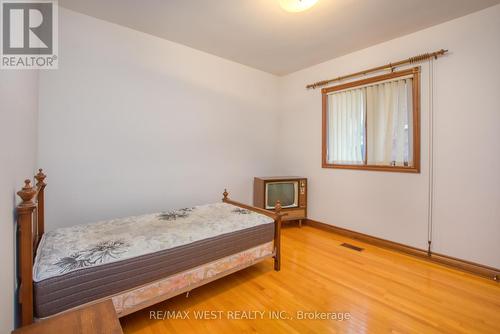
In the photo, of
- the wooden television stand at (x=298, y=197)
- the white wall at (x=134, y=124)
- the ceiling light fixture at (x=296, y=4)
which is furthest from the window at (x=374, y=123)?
the ceiling light fixture at (x=296, y=4)

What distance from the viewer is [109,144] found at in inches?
98.4

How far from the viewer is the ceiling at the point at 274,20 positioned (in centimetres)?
215

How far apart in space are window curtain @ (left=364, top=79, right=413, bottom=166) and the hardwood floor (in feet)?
3.99

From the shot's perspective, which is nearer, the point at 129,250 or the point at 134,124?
the point at 129,250

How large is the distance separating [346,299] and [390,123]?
2.13 metres

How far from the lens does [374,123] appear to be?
9.79 feet

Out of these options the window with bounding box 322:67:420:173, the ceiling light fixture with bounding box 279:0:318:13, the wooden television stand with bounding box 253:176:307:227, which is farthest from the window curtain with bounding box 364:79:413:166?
the ceiling light fixture with bounding box 279:0:318:13

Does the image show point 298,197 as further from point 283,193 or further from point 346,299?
point 346,299

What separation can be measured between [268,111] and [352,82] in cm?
146

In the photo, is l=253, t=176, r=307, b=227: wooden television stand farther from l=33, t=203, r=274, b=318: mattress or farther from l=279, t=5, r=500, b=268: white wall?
l=33, t=203, r=274, b=318: mattress

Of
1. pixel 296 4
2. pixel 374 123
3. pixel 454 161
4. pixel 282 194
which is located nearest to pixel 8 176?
A: pixel 296 4

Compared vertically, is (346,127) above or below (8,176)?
above

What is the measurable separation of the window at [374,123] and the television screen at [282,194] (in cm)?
63

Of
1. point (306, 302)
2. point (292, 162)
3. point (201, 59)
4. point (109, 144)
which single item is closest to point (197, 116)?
point (201, 59)
